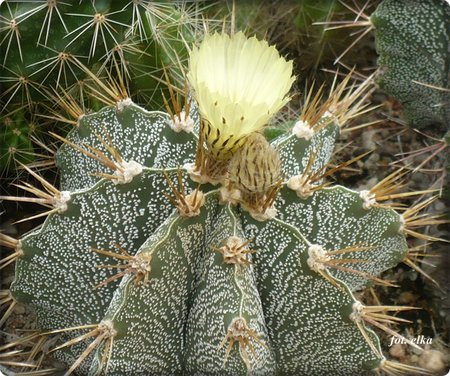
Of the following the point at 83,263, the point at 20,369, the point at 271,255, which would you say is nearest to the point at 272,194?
the point at 271,255

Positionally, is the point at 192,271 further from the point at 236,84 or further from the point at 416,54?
the point at 416,54

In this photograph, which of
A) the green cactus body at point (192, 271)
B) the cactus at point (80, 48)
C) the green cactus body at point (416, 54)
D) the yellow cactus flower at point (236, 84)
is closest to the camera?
the yellow cactus flower at point (236, 84)

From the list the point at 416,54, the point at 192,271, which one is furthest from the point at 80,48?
the point at 416,54

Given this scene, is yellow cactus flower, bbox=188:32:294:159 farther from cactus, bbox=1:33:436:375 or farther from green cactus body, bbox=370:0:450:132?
green cactus body, bbox=370:0:450:132

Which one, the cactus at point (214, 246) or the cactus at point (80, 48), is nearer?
the cactus at point (214, 246)

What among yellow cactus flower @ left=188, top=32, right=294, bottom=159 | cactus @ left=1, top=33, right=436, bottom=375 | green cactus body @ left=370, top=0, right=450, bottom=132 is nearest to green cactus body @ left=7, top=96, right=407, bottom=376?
cactus @ left=1, top=33, right=436, bottom=375

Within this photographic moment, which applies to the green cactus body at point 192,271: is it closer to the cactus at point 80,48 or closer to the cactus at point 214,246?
the cactus at point 214,246

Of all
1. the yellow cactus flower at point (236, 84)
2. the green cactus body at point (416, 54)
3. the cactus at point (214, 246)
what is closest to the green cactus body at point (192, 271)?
the cactus at point (214, 246)
